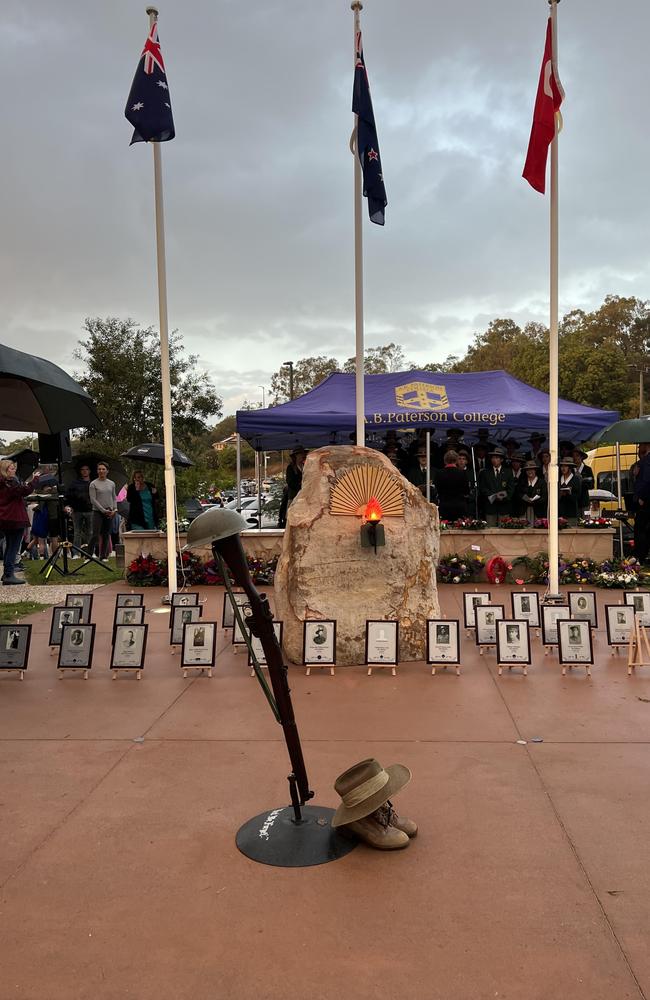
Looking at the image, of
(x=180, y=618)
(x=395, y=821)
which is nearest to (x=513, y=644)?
(x=395, y=821)

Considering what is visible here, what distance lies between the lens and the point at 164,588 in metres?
10.4

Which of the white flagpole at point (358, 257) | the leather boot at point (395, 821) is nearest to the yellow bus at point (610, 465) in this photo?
the white flagpole at point (358, 257)

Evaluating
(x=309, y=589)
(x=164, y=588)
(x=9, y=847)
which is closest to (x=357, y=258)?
(x=309, y=589)

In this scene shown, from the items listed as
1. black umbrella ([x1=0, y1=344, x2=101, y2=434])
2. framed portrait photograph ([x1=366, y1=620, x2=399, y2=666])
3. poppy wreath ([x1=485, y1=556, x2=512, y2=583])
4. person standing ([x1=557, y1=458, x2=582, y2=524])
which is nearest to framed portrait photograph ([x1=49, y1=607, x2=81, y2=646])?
black umbrella ([x1=0, y1=344, x2=101, y2=434])

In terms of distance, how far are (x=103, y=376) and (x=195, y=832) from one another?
21.6m

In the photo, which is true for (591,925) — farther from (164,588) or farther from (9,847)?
(164,588)

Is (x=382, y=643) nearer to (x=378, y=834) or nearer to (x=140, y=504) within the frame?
(x=378, y=834)

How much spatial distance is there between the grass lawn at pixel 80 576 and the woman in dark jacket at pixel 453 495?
5539 millimetres

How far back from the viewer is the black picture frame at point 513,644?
5688mm

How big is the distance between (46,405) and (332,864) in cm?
509

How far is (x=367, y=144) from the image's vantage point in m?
8.27

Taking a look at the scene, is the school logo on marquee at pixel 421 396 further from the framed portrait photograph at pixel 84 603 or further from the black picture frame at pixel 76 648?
the black picture frame at pixel 76 648

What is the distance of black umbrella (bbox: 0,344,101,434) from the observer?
19.4ft

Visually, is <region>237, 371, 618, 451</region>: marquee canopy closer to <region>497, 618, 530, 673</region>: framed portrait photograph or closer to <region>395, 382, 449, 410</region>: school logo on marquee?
<region>395, 382, 449, 410</region>: school logo on marquee
